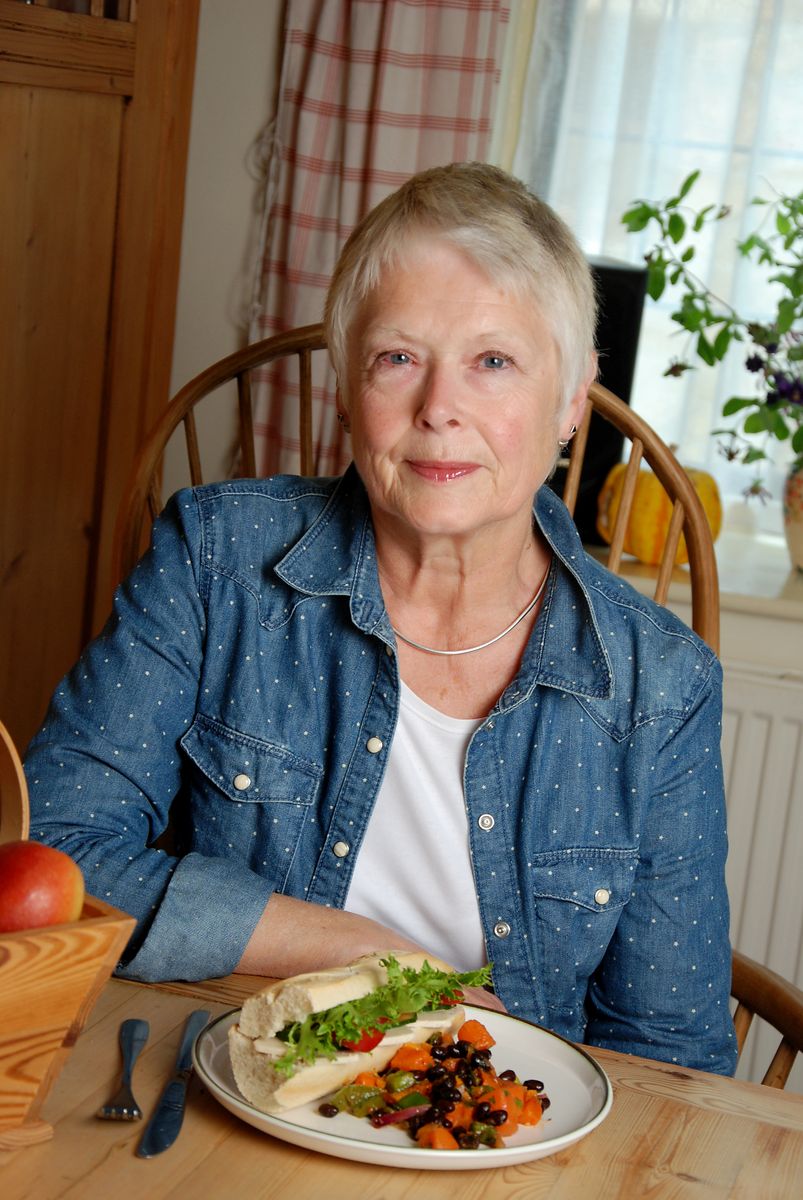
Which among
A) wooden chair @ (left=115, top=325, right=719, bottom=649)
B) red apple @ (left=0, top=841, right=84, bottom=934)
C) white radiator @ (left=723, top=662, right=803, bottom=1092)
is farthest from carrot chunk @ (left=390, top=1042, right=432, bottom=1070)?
white radiator @ (left=723, top=662, right=803, bottom=1092)

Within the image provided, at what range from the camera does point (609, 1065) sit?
3.38 ft

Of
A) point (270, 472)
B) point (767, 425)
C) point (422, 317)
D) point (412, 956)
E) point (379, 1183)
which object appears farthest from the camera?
point (270, 472)

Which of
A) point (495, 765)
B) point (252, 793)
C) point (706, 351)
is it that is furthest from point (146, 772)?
point (706, 351)

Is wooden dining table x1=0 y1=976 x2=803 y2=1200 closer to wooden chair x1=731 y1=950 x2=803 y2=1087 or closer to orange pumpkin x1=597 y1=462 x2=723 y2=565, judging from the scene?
wooden chair x1=731 y1=950 x2=803 y2=1087

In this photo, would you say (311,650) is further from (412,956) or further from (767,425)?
(767,425)

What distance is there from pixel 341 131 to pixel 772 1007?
1.82 meters

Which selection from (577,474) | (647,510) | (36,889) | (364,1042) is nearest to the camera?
(36,889)

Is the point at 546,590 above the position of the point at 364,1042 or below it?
above

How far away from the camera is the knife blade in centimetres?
83

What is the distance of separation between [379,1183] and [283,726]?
595 mm

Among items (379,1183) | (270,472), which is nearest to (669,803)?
(379,1183)

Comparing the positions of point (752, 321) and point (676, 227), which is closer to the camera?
point (676, 227)

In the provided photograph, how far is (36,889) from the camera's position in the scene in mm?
787

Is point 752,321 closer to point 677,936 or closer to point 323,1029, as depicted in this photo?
point 677,936
